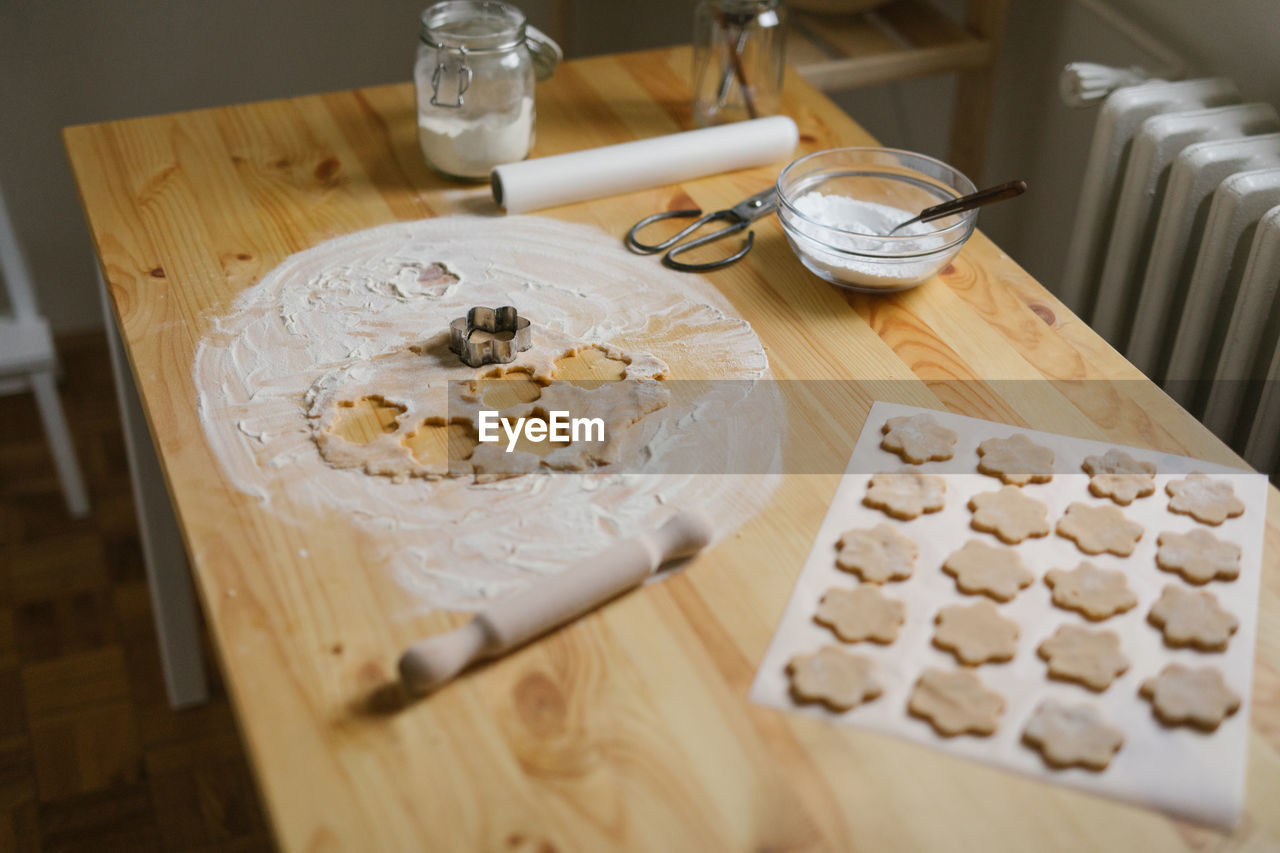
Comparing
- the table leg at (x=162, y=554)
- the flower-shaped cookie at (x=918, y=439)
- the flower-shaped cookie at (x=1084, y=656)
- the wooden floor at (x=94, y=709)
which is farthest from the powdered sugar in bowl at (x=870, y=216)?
the wooden floor at (x=94, y=709)

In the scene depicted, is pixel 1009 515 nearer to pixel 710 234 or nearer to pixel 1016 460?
pixel 1016 460

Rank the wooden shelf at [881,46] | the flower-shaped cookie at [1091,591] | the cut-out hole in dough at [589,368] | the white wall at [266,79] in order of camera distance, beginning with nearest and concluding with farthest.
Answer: the flower-shaped cookie at [1091,591]
the cut-out hole in dough at [589,368]
the wooden shelf at [881,46]
the white wall at [266,79]

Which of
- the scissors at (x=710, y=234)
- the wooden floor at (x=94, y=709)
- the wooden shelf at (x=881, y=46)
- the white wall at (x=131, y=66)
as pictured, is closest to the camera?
the scissors at (x=710, y=234)

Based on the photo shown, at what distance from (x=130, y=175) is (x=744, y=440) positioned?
29.7 inches

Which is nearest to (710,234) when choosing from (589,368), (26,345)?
(589,368)

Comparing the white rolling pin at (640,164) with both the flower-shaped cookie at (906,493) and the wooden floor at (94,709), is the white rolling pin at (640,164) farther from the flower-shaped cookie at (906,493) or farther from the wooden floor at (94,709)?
the wooden floor at (94,709)

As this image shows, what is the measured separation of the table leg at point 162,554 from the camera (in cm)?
123

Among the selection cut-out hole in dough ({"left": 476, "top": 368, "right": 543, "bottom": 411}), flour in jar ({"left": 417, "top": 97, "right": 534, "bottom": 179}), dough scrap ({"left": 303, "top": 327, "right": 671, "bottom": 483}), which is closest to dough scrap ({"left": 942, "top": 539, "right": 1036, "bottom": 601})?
dough scrap ({"left": 303, "top": 327, "right": 671, "bottom": 483})

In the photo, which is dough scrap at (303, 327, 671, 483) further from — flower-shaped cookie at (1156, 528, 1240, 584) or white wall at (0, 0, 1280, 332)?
white wall at (0, 0, 1280, 332)

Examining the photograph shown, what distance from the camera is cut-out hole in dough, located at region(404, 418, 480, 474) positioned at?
0.85 meters

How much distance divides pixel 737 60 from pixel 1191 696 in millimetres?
880

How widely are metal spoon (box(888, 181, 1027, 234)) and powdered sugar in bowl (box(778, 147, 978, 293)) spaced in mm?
17

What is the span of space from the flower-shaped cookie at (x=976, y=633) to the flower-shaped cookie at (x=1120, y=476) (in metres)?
0.15

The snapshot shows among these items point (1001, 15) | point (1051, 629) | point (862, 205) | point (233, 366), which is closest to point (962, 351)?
point (862, 205)
